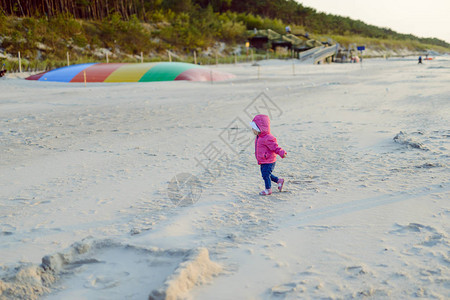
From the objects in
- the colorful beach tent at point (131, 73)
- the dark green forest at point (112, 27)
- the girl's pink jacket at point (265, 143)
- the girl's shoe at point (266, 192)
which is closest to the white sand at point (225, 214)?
the girl's shoe at point (266, 192)

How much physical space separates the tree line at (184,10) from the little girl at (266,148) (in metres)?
35.1

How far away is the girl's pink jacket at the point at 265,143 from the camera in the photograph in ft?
14.9

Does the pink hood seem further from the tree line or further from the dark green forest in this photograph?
the tree line

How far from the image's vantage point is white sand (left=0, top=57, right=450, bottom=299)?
2.79 metres

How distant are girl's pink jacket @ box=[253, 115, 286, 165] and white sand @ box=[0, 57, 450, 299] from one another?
1.29ft

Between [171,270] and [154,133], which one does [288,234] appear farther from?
[154,133]

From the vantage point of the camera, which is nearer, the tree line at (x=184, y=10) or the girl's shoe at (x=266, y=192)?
the girl's shoe at (x=266, y=192)

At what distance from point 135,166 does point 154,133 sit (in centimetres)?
232

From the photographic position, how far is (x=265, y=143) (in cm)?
457

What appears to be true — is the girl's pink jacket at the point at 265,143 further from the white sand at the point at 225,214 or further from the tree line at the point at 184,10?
the tree line at the point at 184,10

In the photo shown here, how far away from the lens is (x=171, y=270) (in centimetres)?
291

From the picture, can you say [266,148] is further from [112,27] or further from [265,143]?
[112,27]

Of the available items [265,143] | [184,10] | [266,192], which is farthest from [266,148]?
[184,10]

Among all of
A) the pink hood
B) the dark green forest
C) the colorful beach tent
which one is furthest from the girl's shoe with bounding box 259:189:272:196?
the dark green forest
